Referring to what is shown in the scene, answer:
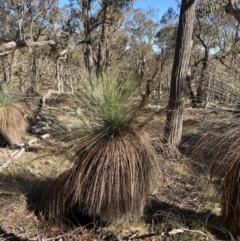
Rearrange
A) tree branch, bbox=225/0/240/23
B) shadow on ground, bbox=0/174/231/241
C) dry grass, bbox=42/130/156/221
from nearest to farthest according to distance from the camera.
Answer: dry grass, bbox=42/130/156/221 → shadow on ground, bbox=0/174/231/241 → tree branch, bbox=225/0/240/23

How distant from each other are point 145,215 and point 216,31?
18.4 meters

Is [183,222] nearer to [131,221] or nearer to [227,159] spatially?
[131,221]

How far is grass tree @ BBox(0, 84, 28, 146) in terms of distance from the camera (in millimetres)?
6578

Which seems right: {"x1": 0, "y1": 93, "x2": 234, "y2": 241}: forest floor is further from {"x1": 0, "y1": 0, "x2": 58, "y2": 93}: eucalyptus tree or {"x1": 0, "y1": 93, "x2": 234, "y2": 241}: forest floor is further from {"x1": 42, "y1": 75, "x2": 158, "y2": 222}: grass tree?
{"x1": 0, "y1": 0, "x2": 58, "y2": 93}: eucalyptus tree

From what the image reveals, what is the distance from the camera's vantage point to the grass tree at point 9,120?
658cm

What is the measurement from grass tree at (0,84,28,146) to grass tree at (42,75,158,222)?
395 cm

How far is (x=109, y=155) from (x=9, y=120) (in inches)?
170

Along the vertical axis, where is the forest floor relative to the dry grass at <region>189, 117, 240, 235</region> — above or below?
below

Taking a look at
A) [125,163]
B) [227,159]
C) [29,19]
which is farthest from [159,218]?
[29,19]

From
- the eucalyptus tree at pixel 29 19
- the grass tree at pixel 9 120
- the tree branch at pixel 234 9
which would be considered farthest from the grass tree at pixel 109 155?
the eucalyptus tree at pixel 29 19

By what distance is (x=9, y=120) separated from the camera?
6586 millimetres

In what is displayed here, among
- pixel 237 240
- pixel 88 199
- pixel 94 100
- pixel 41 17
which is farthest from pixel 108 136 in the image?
pixel 41 17

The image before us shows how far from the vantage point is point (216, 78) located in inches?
108

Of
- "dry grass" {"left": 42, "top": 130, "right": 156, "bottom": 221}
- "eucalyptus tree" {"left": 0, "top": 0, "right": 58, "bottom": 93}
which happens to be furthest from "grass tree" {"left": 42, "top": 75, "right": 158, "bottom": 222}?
"eucalyptus tree" {"left": 0, "top": 0, "right": 58, "bottom": 93}
